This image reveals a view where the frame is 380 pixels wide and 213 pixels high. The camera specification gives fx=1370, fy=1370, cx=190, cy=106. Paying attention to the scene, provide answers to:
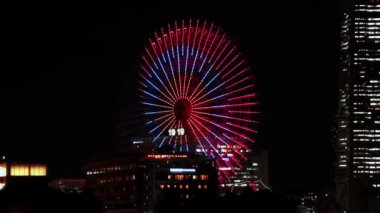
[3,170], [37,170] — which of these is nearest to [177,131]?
[37,170]

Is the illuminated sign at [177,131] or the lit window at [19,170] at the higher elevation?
the illuminated sign at [177,131]

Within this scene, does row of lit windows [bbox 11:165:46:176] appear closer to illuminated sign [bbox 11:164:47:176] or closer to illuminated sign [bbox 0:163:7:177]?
illuminated sign [bbox 11:164:47:176]

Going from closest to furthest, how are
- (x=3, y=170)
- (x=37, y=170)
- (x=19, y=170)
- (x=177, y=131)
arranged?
1. (x=177, y=131)
2. (x=3, y=170)
3. (x=19, y=170)
4. (x=37, y=170)

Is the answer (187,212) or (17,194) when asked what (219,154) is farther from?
(17,194)

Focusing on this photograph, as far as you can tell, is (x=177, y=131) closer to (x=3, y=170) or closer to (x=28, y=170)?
(x=28, y=170)

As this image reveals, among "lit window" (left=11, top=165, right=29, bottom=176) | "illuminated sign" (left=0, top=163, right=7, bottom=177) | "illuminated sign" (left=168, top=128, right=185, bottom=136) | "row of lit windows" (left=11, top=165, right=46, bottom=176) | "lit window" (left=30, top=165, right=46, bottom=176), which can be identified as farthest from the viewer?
"lit window" (left=30, top=165, right=46, bottom=176)

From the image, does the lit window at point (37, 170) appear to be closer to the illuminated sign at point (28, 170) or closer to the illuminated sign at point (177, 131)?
the illuminated sign at point (28, 170)

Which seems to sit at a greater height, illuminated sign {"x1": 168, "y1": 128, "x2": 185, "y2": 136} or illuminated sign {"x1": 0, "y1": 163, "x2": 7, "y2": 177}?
illuminated sign {"x1": 168, "y1": 128, "x2": 185, "y2": 136}

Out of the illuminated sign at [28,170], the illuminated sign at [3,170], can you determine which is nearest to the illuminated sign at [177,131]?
the illuminated sign at [28,170]

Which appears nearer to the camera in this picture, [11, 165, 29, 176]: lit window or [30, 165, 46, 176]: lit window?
[11, 165, 29, 176]: lit window

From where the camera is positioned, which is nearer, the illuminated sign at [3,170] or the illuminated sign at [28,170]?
the illuminated sign at [3,170]

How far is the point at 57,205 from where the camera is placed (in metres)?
118

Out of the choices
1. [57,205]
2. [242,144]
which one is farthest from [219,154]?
[57,205]

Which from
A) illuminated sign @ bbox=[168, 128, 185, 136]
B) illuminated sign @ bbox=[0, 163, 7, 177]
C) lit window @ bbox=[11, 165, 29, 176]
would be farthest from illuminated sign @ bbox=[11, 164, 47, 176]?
illuminated sign @ bbox=[168, 128, 185, 136]
